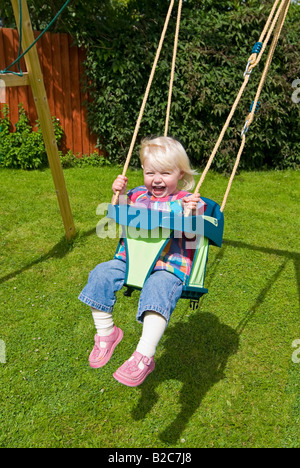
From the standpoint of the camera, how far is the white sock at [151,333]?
6.89 feet

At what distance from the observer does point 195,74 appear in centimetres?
712

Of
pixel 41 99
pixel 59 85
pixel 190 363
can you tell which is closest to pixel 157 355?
pixel 190 363

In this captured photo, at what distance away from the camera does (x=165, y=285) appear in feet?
7.27

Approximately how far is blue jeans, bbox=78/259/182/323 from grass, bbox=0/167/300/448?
100 centimetres

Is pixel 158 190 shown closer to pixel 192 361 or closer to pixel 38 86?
pixel 192 361

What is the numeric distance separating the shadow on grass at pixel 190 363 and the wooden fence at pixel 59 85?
522 cm

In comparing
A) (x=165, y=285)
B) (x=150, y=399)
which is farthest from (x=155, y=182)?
(x=150, y=399)

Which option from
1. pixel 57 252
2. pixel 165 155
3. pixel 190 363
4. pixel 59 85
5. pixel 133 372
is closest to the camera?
pixel 133 372

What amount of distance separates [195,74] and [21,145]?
126 inches

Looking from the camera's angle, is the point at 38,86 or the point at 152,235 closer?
the point at 152,235

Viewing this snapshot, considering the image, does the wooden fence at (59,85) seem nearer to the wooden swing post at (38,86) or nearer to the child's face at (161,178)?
the wooden swing post at (38,86)

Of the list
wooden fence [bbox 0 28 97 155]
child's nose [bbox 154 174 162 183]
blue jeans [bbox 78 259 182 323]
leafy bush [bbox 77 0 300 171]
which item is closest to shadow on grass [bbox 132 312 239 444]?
blue jeans [bbox 78 259 182 323]

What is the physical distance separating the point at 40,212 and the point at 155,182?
11.6 ft
